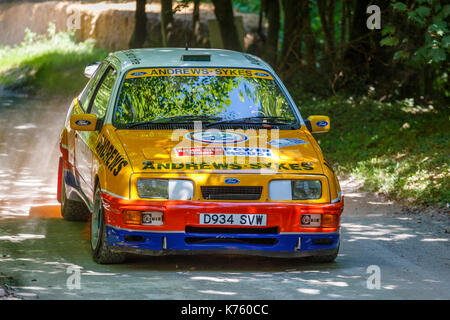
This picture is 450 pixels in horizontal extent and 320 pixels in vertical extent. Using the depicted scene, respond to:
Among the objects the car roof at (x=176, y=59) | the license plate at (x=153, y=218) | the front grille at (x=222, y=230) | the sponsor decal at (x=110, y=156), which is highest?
the car roof at (x=176, y=59)

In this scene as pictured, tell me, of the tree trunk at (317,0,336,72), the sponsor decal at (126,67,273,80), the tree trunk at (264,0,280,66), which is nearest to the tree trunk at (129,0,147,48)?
the tree trunk at (264,0,280,66)

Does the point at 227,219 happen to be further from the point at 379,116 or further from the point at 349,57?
the point at 349,57

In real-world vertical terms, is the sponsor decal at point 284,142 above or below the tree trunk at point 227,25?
above

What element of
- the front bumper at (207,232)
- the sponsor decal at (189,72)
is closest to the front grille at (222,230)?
the front bumper at (207,232)

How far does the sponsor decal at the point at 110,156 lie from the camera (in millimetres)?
7402

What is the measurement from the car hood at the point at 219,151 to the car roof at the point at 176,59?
3.31ft

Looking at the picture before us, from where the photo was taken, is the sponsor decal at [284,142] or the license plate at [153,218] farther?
the sponsor decal at [284,142]

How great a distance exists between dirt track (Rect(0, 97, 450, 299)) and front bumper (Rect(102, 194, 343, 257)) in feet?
0.69

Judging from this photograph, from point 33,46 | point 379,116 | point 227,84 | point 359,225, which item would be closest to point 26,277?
point 227,84

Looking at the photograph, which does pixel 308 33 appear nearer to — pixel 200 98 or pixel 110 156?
pixel 200 98

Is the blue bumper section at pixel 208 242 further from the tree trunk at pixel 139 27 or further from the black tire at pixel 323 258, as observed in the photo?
the tree trunk at pixel 139 27

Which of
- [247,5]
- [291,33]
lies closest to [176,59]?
[291,33]

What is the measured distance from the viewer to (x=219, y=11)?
19.0 metres

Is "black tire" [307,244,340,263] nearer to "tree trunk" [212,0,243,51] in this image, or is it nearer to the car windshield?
the car windshield
